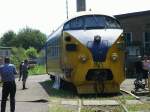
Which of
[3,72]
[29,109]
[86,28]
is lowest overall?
[29,109]

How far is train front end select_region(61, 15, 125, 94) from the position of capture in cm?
2166

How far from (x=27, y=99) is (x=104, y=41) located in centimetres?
393

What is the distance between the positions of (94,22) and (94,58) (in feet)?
6.44

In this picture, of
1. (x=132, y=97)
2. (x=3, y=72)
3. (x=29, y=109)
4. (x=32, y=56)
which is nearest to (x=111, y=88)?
(x=132, y=97)

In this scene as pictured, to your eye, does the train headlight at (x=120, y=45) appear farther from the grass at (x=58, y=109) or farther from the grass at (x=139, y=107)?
the grass at (x=58, y=109)

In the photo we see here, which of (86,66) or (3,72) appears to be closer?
(3,72)

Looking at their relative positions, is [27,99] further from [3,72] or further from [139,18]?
[139,18]

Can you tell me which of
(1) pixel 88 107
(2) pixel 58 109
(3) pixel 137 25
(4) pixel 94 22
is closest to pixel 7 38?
(3) pixel 137 25

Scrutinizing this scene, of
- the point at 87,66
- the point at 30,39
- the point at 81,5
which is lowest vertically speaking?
the point at 87,66

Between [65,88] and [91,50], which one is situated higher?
[91,50]

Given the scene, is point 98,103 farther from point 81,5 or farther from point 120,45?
point 81,5

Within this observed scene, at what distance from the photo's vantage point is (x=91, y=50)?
21609 mm

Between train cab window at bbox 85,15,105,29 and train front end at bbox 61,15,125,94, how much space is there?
1.27 feet

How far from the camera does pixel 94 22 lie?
75.3 feet
